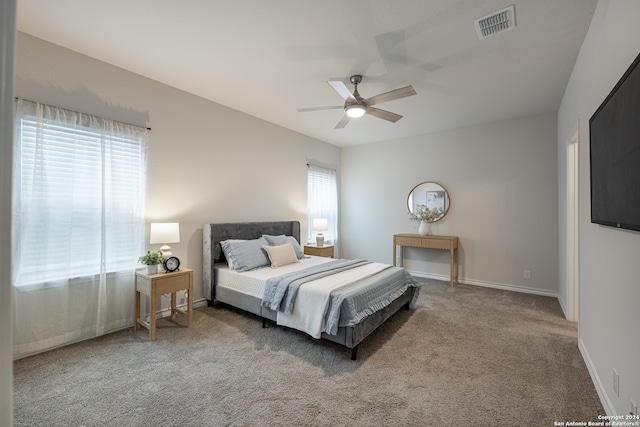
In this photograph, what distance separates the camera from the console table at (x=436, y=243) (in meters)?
4.86

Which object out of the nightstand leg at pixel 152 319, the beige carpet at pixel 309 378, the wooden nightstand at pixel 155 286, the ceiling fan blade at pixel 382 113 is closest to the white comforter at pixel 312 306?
the beige carpet at pixel 309 378

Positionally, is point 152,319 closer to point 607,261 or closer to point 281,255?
point 281,255

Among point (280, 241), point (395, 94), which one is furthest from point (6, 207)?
point (280, 241)

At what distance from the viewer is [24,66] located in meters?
2.51

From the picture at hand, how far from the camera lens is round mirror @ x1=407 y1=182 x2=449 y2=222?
5320mm

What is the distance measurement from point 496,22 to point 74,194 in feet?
13.0

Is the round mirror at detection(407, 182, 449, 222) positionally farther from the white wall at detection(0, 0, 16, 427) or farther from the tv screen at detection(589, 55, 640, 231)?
the white wall at detection(0, 0, 16, 427)

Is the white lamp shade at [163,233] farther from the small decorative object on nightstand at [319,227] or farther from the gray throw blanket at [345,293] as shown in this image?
the small decorative object on nightstand at [319,227]

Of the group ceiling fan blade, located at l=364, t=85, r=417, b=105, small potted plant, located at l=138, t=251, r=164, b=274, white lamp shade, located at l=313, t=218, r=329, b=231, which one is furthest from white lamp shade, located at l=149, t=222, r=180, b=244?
white lamp shade, located at l=313, t=218, r=329, b=231

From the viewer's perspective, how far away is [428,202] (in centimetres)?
548

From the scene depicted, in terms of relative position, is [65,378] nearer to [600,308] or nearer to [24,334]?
[24,334]

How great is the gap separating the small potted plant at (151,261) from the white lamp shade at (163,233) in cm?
17

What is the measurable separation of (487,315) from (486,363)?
4.19 ft

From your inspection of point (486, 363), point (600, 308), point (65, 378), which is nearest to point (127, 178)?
point (65, 378)
